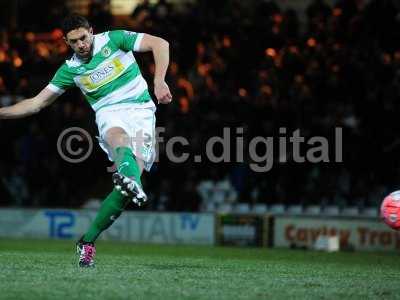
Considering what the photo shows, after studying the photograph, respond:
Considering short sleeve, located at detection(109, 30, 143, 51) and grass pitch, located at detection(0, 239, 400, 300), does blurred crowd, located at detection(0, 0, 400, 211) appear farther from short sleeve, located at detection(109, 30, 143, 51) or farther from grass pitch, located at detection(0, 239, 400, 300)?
short sleeve, located at detection(109, 30, 143, 51)

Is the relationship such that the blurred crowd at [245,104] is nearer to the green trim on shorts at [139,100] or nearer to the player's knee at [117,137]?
the green trim on shorts at [139,100]

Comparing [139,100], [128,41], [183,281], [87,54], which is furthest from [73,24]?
[183,281]

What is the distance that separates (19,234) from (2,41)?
5.12 m

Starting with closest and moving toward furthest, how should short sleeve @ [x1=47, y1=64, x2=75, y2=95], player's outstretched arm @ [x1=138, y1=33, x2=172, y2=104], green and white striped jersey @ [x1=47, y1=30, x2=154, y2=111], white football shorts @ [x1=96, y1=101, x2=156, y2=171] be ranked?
player's outstretched arm @ [x1=138, y1=33, x2=172, y2=104] → white football shorts @ [x1=96, y1=101, x2=156, y2=171] → green and white striped jersey @ [x1=47, y1=30, x2=154, y2=111] → short sleeve @ [x1=47, y1=64, x2=75, y2=95]

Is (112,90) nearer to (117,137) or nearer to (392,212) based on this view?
(117,137)

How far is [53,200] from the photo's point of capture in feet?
63.7

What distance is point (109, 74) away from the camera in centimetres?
886

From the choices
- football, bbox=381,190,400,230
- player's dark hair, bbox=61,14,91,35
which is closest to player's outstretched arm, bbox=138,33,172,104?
player's dark hair, bbox=61,14,91,35

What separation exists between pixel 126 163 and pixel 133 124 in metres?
0.59

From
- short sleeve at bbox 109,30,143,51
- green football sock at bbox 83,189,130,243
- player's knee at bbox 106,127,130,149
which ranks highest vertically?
short sleeve at bbox 109,30,143,51

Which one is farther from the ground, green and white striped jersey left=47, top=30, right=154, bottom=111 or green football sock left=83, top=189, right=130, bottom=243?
green and white striped jersey left=47, top=30, right=154, bottom=111

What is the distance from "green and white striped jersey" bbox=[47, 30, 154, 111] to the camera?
8.84 m

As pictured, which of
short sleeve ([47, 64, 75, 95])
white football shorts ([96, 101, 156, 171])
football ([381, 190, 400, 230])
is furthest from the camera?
football ([381, 190, 400, 230])

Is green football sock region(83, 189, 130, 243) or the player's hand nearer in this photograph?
the player's hand
